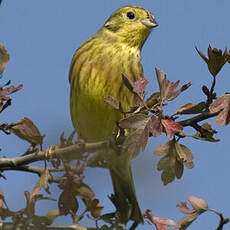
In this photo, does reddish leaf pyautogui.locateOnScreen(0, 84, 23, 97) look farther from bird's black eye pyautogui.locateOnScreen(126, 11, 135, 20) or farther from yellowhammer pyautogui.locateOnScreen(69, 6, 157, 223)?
bird's black eye pyautogui.locateOnScreen(126, 11, 135, 20)

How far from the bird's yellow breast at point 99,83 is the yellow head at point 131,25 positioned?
0.14 metres

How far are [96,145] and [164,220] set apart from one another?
2.00 feet

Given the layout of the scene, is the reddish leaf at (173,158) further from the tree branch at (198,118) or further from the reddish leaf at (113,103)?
the reddish leaf at (113,103)

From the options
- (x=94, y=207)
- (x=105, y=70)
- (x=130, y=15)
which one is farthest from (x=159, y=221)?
(x=130, y=15)

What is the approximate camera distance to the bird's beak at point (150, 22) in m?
5.21

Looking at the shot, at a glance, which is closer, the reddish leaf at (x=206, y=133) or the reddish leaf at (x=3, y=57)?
the reddish leaf at (x=206, y=133)

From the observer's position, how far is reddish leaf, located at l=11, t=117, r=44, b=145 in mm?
2619

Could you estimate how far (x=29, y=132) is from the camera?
2625 mm

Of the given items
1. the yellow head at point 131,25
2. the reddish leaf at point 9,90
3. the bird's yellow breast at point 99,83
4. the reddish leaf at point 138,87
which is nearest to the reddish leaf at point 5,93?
the reddish leaf at point 9,90

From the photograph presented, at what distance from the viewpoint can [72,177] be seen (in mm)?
2168

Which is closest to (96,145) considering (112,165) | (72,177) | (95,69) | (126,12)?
(72,177)

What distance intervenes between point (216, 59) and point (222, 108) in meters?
0.29

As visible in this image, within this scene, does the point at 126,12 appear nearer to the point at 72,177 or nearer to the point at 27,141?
the point at 27,141

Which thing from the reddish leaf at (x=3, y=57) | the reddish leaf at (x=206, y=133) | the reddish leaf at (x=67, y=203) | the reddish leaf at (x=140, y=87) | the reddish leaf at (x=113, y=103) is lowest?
the reddish leaf at (x=67, y=203)
